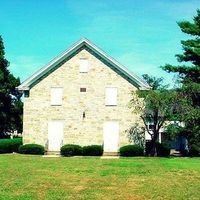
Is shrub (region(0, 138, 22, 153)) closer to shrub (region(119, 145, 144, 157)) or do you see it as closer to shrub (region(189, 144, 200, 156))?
shrub (region(119, 145, 144, 157))

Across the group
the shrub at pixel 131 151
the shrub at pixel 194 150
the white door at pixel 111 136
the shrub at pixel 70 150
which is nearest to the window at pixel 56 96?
the shrub at pixel 70 150

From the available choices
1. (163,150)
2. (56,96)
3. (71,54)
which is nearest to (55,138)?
(56,96)

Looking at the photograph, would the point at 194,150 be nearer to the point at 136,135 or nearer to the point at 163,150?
the point at 163,150

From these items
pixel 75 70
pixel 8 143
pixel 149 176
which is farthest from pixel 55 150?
pixel 149 176

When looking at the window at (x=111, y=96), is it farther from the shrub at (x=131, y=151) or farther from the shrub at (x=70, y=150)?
the shrub at (x=70, y=150)

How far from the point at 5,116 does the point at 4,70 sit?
205 inches

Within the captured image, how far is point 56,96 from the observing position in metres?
41.1

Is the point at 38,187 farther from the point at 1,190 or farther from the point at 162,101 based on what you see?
the point at 162,101

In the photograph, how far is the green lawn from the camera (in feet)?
55.3

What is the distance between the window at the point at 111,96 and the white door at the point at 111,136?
1602mm

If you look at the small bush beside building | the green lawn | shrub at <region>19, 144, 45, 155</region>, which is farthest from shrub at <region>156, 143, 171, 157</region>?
the green lawn

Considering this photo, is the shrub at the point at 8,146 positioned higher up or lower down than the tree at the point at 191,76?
lower down

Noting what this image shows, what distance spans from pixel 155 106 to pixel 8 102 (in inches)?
897

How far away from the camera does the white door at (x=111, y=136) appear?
4038 cm
